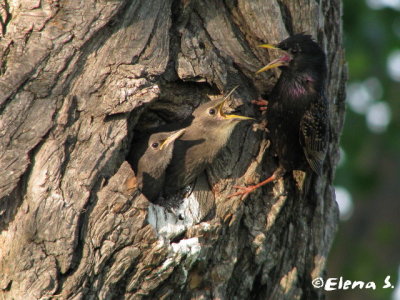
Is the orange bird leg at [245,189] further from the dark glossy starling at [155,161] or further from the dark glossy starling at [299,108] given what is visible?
the dark glossy starling at [155,161]

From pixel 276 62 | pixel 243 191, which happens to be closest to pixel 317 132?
pixel 276 62

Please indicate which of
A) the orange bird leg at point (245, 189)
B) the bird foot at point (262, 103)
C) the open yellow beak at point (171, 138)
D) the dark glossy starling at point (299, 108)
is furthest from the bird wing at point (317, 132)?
the open yellow beak at point (171, 138)

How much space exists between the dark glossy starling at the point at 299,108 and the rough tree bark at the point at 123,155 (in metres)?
0.13

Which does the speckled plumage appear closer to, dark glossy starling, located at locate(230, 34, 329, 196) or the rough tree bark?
dark glossy starling, located at locate(230, 34, 329, 196)

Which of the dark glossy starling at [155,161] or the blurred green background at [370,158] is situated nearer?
the dark glossy starling at [155,161]

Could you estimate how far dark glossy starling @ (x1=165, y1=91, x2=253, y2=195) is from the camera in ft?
15.6

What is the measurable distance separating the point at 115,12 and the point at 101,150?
0.92 m

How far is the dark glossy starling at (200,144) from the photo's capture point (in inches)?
187

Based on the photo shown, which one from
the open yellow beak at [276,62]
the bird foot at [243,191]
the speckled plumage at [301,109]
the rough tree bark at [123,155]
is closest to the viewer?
the rough tree bark at [123,155]

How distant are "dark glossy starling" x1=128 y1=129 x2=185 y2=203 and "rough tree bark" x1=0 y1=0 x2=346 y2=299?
250 mm

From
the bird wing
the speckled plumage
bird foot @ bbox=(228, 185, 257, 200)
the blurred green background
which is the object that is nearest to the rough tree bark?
bird foot @ bbox=(228, 185, 257, 200)

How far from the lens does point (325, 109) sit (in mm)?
5164

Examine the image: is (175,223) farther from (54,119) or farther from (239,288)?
(54,119)

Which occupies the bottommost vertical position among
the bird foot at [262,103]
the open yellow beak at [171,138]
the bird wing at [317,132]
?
the bird wing at [317,132]
